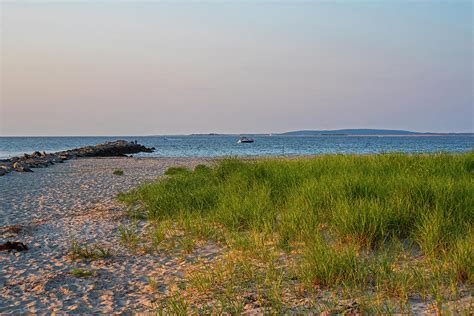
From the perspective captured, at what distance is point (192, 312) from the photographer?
14.9 feet

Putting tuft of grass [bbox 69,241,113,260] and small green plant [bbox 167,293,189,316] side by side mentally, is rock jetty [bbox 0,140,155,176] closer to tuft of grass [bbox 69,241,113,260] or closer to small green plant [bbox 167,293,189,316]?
tuft of grass [bbox 69,241,113,260]

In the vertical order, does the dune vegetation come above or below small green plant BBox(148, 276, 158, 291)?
above

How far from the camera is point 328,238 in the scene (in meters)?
6.72

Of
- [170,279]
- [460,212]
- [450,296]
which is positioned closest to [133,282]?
[170,279]

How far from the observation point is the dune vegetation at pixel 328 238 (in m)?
4.72

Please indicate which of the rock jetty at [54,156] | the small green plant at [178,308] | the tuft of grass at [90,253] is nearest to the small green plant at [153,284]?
the small green plant at [178,308]

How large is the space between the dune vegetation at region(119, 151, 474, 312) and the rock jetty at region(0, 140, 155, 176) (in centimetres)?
1570

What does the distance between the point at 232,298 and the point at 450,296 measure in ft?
7.07

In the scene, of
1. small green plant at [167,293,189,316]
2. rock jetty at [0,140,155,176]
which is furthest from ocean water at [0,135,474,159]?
small green plant at [167,293,189,316]

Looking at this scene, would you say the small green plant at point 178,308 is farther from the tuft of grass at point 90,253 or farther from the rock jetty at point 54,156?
the rock jetty at point 54,156

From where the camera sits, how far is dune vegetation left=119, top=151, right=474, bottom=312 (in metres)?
4.72

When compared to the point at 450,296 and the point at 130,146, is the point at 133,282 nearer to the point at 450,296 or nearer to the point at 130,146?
the point at 450,296

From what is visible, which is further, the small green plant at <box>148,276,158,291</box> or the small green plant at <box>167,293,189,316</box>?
the small green plant at <box>148,276,158,291</box>

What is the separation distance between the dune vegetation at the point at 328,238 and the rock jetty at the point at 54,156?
15.7 metres
